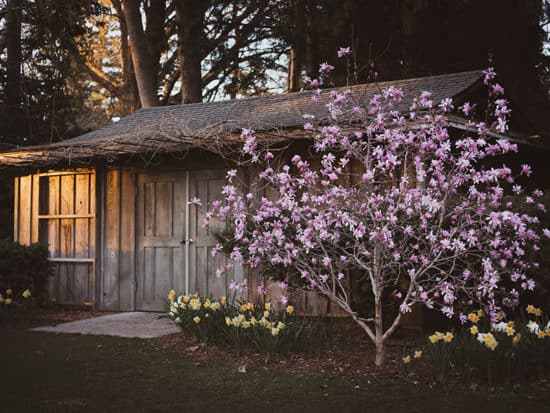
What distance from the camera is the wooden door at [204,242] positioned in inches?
389

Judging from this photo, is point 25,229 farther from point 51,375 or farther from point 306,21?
point 306,21

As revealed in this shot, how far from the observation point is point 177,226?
10258mm

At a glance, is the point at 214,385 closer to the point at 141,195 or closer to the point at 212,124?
the point at 212,124

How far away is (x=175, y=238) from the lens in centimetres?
1025

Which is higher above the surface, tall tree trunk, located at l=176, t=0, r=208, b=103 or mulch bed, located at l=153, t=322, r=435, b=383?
tall tree trunk, located at l=176, t=0, r=208, b=103

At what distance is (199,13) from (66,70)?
3.73m

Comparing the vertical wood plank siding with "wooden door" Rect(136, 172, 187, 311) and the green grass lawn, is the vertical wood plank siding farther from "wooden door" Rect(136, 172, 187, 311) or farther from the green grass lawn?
the green grass lawn

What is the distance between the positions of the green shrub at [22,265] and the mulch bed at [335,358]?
3.68 metres

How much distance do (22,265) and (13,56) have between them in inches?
351

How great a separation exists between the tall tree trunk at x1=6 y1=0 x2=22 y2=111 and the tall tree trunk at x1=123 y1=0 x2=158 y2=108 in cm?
251

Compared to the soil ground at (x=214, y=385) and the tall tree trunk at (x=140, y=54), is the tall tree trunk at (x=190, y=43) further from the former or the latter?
the soil ground at (x=214, y=385)

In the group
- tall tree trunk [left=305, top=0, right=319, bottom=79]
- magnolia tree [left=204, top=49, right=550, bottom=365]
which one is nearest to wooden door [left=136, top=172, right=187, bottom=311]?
magnolia tree [left=204, top=49, right=550, bottom=365]

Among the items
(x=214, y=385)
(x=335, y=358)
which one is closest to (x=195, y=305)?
(x=335, y=358)

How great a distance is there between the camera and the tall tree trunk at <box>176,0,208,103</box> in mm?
Result: 16531
